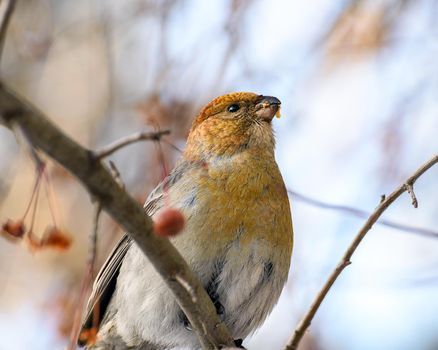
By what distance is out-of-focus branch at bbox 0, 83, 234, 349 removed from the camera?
2152mm

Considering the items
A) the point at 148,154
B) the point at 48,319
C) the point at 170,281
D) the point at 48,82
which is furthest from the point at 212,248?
the point at 48,82

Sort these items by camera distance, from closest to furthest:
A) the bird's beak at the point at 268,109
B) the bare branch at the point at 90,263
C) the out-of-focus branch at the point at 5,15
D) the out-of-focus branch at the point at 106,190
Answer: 1. the out-of-focus branch at the point at 5,15
2. the out-of-focus branch at the point at 106,190
3. the bare branch at the point at 90,263
4. the bird's beak at the point at 268,109

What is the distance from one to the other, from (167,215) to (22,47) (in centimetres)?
368

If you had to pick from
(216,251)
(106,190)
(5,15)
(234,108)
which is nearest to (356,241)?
(106,190)

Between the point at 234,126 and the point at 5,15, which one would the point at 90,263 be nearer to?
the point at 5,15

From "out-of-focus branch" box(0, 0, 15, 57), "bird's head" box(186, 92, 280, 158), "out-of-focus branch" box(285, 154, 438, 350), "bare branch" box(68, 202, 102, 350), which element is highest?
"bird's head" box(186, 92, 280, 158)

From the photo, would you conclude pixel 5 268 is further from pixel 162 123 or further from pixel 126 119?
pixel 162 123

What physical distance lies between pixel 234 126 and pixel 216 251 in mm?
1067

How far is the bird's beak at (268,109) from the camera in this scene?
15.4 ft

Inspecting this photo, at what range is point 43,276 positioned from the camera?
6836 mm

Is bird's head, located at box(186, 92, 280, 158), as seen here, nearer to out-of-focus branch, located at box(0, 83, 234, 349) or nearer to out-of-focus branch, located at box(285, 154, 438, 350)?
out-of-focus branch, located at box(0, 83, 234, 349)

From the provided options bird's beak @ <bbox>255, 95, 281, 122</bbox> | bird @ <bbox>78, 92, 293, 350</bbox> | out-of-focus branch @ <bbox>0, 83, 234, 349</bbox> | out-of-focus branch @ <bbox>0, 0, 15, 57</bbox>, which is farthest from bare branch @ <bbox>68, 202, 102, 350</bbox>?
bird's beak @ <bbox>255, 95, 281, 122</bbox>

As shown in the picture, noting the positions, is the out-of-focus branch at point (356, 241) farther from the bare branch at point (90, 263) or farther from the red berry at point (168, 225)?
the bare branch at point (90, 263)

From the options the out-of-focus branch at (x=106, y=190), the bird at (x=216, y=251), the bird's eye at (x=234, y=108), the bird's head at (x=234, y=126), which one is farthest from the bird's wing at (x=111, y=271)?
the out-of-focus branch at (x=106, y=190)
